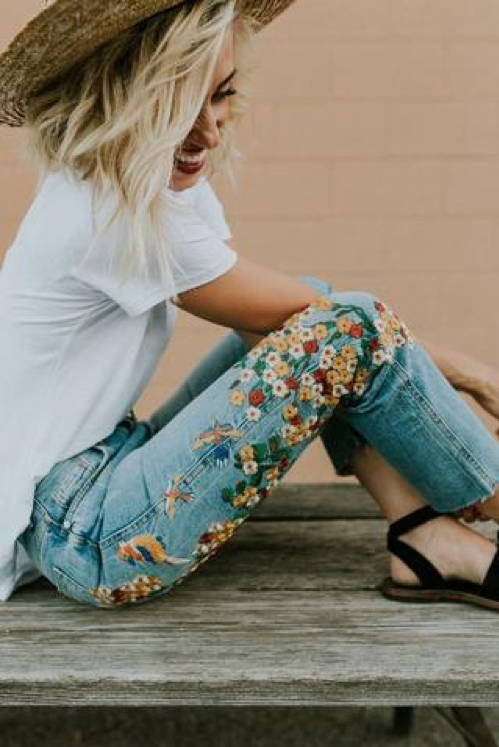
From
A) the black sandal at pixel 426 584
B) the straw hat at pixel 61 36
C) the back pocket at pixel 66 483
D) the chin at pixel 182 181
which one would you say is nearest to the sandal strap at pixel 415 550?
the black sandal at pixel 426 584

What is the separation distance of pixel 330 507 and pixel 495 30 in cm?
145

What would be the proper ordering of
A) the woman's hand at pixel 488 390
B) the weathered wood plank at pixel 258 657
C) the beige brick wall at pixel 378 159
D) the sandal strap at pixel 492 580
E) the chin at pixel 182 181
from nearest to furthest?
the weathered wood plank at pixel 258 657
the sandal strap at pixel 492 580
the chin at pixel 182 181
the woman's hand at pixel 488 390
the beige brick wall at pixel 378 159

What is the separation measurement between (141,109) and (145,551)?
72 cm

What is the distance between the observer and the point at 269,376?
1.79m

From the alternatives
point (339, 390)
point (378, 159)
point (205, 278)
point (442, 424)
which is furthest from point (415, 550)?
point (378, 159)

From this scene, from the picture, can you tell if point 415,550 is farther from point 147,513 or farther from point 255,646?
point 147,513

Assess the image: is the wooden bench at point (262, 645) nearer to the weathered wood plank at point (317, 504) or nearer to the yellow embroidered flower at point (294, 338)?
the weathered wood plank at point (317, 504)

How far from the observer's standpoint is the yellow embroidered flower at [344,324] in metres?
1.79

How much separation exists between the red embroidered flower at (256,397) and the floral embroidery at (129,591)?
1.16 ft

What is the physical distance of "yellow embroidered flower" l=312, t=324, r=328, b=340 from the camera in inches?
70.7

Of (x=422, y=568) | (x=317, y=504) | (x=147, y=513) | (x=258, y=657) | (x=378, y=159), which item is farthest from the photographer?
(x=378, y=159)

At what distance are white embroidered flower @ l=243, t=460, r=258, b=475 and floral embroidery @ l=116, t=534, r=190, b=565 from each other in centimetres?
18

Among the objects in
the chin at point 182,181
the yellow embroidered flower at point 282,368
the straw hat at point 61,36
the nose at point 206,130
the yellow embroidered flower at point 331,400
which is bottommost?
the yellow embroidered flower at point 331,400

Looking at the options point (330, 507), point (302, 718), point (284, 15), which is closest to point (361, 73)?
point (284, 15)
